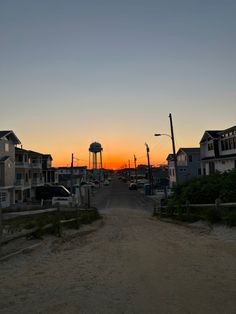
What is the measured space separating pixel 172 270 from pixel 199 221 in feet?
34.3

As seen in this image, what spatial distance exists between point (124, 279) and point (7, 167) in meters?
48.3

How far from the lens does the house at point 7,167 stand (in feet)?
168

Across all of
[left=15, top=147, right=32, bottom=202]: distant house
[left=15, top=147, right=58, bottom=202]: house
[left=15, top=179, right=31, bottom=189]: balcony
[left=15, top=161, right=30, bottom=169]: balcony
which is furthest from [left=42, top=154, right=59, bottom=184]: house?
[left=15, top=179, right=31, bottom=189]: balcony

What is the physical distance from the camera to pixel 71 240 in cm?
1384

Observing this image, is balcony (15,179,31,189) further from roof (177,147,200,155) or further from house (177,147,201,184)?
roof (177,147,200,155)

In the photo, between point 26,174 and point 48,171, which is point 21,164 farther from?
point 48,171

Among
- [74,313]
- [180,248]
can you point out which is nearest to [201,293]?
[74,313]

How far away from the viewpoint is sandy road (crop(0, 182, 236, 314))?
5.79 m

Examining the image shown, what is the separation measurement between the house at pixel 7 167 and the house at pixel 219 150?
2825 cm

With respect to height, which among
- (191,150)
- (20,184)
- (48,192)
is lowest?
(48,192)

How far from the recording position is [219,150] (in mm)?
47125

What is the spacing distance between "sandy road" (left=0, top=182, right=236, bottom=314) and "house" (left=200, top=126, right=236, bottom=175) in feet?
107

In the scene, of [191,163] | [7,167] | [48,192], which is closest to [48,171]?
[48,192]

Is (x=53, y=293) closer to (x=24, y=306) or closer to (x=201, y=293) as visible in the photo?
(x=24, y=306)
